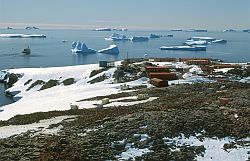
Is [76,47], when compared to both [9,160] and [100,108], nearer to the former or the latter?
[100,108]

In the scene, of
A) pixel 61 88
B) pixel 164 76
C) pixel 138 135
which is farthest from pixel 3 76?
pixel 138 135

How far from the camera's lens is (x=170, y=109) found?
23906mm

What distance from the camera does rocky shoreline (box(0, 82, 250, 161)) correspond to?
16922 millimetres

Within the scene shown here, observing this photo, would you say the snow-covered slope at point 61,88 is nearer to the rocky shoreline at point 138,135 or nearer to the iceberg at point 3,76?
the iceberg at point 3,76

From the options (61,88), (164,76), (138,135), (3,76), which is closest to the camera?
(138,135)

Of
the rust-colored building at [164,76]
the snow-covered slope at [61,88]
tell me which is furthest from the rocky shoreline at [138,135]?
the rust-colored building at [164,76]

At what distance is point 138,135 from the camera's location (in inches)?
745

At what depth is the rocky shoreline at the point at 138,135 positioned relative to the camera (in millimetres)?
16922

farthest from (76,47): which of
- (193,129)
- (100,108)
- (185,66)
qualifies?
(193,129)

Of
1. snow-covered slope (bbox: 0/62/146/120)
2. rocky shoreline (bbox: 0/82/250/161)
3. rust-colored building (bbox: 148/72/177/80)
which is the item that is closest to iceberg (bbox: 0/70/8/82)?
snow-covered slope (bbox: 0/62/146/120)

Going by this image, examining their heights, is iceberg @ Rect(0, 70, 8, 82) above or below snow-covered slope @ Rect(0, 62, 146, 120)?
below

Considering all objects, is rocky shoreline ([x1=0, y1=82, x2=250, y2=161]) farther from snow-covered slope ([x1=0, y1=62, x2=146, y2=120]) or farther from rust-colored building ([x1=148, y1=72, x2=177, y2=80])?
rust-colored building ([x1=148, y1=72, x2=177, y2=80])

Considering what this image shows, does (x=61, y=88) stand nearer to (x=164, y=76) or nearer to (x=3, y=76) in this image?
(x=164, y=76)

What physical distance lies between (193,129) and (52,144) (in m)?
7.30
